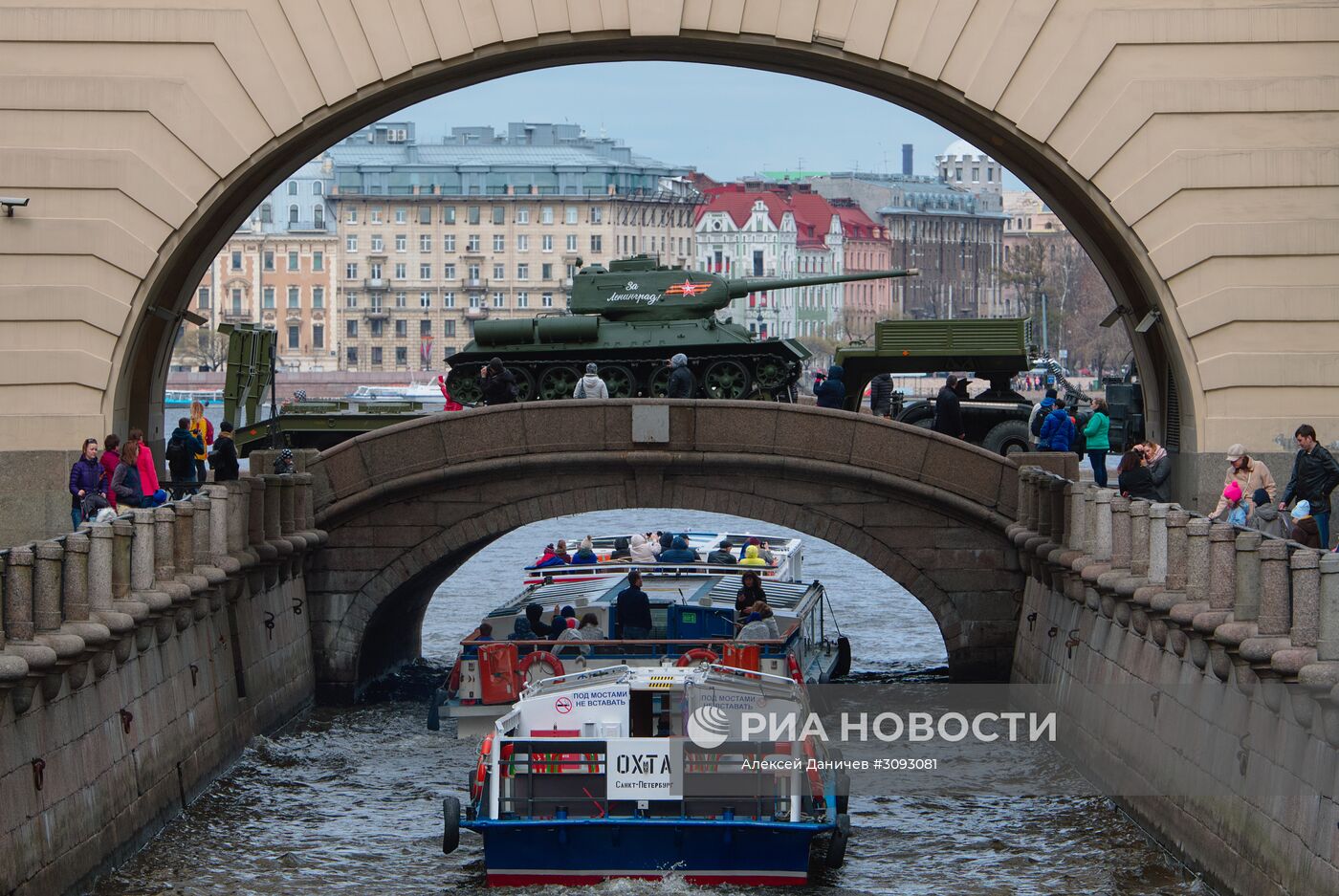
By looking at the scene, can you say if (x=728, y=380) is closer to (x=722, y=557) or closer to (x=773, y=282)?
(x=773, y=282)

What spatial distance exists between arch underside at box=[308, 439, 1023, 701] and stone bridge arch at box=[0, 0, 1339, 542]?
7.70ft

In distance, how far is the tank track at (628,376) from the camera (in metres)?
32.0

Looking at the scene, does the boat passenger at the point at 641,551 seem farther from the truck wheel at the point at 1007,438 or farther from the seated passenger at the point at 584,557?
the truck wheel at the point at 1007,438

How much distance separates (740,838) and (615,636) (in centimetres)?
473

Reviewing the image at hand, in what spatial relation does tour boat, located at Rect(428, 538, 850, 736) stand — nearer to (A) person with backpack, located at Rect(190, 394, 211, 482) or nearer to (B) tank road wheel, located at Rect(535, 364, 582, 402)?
(A) person with backpack, located at Rect(190, 394, 211, 482)

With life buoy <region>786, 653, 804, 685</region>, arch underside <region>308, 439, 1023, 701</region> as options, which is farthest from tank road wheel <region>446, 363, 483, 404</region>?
life buoy <region>786, 653, 804, 685</region>

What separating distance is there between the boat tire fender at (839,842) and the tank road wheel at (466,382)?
15.2m

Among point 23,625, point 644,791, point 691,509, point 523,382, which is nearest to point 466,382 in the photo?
point 523,382

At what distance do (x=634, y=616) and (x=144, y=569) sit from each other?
183 inches

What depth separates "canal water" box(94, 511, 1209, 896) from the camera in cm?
1811

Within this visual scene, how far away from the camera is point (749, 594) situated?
22406 mm

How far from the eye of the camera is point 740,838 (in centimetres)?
1697

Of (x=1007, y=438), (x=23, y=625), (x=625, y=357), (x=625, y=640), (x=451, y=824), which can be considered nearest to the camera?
(x=23, y=625)

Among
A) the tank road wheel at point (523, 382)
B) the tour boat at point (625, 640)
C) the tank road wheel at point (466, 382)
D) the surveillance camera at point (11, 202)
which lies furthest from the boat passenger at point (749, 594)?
the tank road wheel at point (466, 382)
